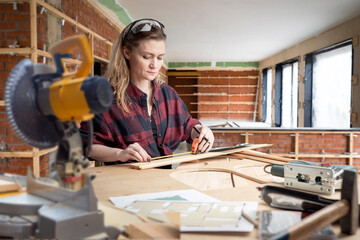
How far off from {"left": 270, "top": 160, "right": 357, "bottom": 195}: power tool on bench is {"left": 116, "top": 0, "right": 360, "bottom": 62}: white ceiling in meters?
5.17

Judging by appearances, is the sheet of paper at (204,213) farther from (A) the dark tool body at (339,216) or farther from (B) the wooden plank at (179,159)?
(B) the wooden plank at (179,159)

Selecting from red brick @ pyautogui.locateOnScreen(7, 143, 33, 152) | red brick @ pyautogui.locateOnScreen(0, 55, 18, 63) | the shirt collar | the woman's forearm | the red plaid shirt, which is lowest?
red brick @ pyautogui.locateOnScreen(7, 143, 33, 152)

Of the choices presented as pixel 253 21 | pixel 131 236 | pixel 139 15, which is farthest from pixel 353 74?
pixel 131 236

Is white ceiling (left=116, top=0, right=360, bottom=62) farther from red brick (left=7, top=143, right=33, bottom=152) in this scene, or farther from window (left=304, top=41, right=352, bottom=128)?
red brick (left=7, top=143, right=33, bottom=152)

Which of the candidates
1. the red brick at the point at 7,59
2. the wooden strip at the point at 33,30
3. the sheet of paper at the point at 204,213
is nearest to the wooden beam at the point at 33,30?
the wooden strip at the point at 33,30

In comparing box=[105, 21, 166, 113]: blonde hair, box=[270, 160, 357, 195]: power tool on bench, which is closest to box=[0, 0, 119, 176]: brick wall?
box=[105, 21, 166, 113]: blonde hair

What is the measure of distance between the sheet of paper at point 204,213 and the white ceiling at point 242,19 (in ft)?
17.7

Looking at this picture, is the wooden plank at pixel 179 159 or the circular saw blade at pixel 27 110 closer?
the circular saw blade at pixel 27 110

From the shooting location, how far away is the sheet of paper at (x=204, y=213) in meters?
0.87

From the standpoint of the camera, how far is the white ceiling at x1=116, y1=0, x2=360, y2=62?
239 inches

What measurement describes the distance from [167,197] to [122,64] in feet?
3.36

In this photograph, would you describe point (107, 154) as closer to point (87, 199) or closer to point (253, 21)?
point (87, 199)

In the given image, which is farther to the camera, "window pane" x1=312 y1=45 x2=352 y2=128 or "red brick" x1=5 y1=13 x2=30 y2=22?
"window pane" x1=312 y1=45 x2=352 y2=128

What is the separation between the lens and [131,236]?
812 millimetres
